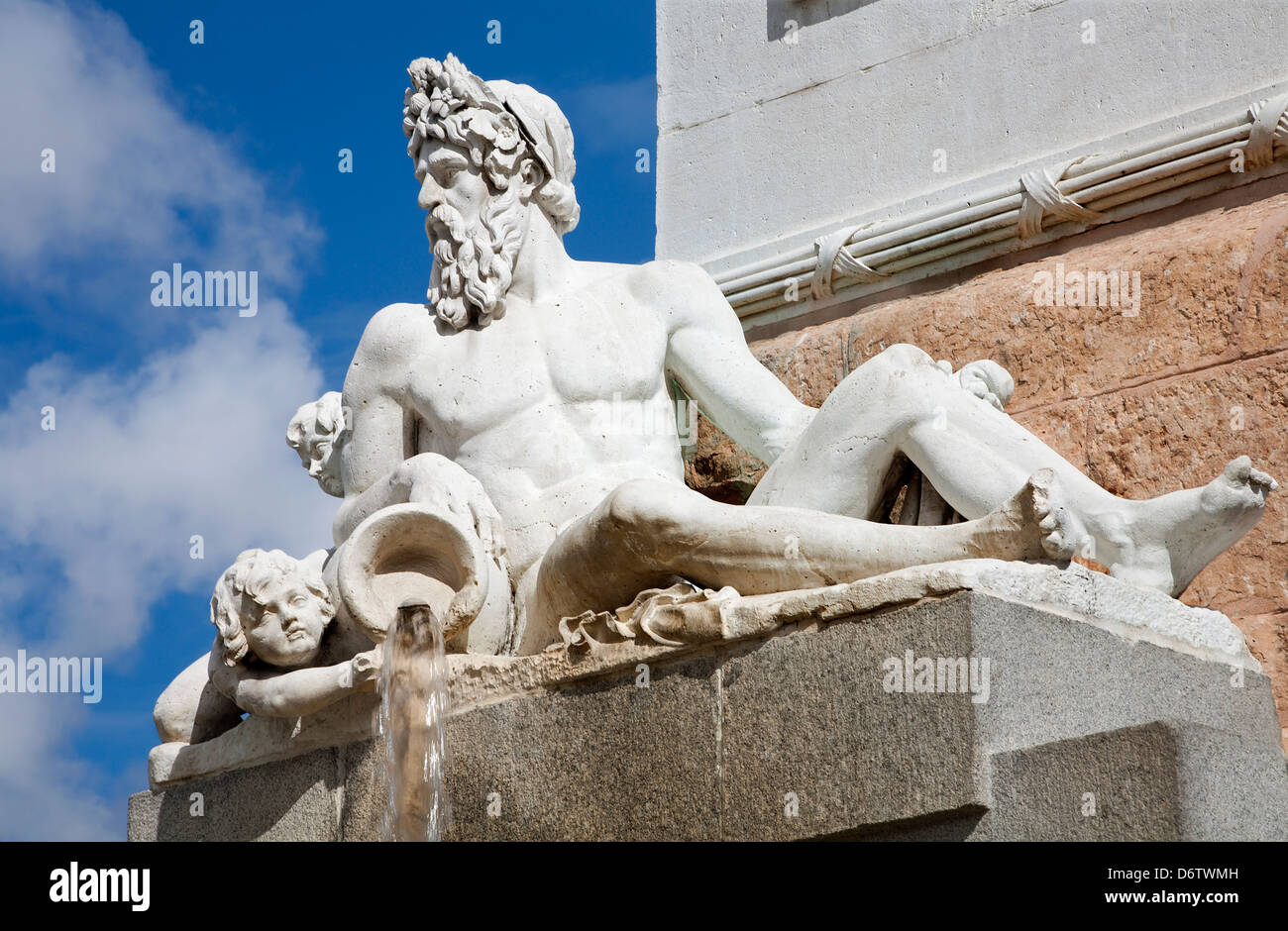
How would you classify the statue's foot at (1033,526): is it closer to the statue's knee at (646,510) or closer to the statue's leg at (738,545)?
the statue's leg at (738,545)

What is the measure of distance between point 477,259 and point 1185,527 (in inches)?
97.9

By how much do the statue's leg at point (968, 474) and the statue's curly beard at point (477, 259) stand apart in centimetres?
117

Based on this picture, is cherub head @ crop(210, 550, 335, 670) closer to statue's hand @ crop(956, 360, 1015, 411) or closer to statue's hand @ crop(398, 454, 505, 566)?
statue's hand @ crop(398, 454, 505, 566)

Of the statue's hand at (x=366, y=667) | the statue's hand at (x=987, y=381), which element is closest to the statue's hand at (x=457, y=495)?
the statue's hand at (x=366, y=667)

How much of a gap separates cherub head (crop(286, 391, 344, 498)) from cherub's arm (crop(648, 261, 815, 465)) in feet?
3.66

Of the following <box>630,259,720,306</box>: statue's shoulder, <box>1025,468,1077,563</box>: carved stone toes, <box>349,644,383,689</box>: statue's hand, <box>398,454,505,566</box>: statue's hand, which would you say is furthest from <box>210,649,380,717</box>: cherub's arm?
<box>1025,468,1077,563</box>: carved stone toes

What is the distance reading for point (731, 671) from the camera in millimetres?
5156

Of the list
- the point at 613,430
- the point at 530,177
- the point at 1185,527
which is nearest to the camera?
the point at 1185,527

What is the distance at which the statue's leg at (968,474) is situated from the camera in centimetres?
534

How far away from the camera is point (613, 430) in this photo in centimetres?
645

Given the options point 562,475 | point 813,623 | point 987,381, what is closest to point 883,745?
point 813,623

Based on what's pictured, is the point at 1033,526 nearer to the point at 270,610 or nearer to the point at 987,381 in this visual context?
the point at 987,381

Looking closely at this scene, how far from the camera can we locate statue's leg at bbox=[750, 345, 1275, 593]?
5336 mm
